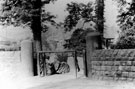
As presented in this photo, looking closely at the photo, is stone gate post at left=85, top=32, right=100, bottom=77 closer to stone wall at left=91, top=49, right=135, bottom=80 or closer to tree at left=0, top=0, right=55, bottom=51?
stone wall at left=91, top=49, right=135, bottom=80

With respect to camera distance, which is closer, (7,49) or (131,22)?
(131,22)

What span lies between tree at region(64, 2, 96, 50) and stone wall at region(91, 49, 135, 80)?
7542mm

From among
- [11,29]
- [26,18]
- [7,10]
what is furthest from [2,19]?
[11,29]

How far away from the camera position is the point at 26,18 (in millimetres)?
15055

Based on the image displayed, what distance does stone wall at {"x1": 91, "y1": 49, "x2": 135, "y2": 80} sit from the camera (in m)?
8.87

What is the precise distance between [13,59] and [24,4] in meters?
3.25

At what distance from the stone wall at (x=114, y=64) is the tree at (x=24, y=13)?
604 centimetres

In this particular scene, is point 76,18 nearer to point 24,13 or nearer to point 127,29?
point 24,13

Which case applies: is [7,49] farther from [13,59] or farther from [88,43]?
[88,43]

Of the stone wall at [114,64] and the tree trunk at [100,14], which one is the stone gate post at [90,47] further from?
the tree trunk at [100,14]

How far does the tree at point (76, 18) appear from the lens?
1786 cm

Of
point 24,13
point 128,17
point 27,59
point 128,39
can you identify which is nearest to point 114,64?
point 27,59

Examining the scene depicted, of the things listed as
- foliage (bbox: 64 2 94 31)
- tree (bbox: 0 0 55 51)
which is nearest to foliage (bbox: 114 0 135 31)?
foliage (bbox: 64 2 94 31)

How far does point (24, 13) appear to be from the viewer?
14.7 m
